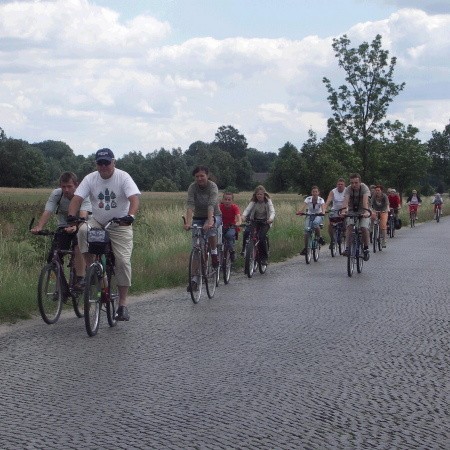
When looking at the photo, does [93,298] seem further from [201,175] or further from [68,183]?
[201,175]

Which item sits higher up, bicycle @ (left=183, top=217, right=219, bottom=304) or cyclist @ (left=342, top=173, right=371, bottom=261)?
cyclist @ (left=342, top=173, right=371, bottom=261)

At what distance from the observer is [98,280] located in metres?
10.4

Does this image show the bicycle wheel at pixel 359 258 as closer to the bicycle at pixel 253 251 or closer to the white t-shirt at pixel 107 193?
the bicycle at pixel 253 251

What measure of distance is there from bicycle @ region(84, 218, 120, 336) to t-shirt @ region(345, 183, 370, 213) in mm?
9116

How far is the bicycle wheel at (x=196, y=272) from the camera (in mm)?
13405

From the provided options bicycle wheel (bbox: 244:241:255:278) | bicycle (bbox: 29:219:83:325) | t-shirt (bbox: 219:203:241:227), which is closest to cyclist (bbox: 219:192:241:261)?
t-shirt (bbox: 219:203:241:227)

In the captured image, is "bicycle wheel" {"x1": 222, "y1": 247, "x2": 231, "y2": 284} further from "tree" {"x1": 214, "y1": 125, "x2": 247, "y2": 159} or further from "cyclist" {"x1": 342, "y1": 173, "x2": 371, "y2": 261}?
"tree" {"x1": 214, "y1": 125, "x2": 247, "y2": 159}

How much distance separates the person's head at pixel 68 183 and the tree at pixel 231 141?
148478 mm

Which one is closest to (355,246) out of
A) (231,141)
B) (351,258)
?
(351,258)

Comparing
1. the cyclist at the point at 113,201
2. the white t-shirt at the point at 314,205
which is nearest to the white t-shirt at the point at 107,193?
the cyclist at the point at 113,201

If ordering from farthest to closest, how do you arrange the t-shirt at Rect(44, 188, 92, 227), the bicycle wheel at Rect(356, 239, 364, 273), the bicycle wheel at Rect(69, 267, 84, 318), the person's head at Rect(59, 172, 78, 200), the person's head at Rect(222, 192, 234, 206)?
the bicycle wheel at Rect(356, 239, 364, 273) < the person's head at Rect(222, 192, 234, 206) < the t-shirt at Rect(44, 188, 92, 227) < the person's head at Rect(59, 172, 78, 200) < the bicycle wheel at Rect(69, 267, 84, 318)

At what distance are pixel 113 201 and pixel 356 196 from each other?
372 inches

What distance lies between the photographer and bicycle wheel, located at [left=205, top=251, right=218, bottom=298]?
14185 mm

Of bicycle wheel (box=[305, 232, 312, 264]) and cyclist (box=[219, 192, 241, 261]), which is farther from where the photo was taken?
bicycle wheel (box=[305, 232, 312, 264])
